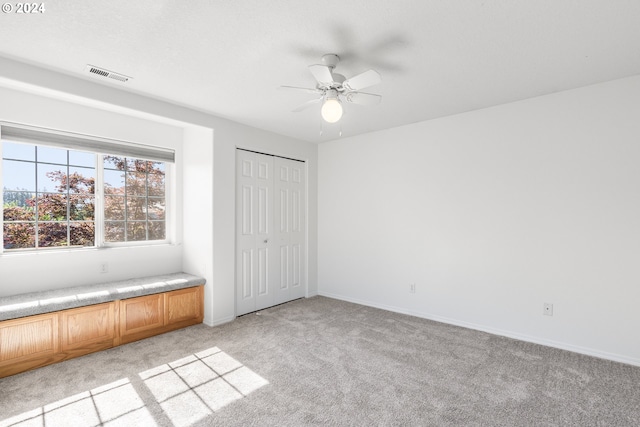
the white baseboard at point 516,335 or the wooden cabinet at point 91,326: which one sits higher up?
the wooden cabinet at point 91,326

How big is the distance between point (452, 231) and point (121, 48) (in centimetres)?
364

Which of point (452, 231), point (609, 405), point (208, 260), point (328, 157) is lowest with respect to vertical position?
point (609, 405)

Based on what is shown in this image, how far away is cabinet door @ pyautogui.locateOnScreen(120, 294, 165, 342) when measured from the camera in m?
3.13

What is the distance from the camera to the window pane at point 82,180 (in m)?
3.30

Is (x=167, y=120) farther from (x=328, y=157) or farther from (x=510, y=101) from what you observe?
(x=510, y=101)

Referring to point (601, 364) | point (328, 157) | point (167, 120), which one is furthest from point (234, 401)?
point (328, 157)

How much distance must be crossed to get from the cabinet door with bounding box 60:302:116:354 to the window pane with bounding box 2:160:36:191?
1306 millimetres

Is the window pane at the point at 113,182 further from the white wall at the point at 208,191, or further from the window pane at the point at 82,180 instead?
the white wall at the point at 208,191

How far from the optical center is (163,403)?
7.19 ft

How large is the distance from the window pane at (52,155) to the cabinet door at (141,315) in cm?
159

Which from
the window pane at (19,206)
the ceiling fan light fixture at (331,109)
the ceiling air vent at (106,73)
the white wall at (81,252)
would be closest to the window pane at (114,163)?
the white wall at (81,252)

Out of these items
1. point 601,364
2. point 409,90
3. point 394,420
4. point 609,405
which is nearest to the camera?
point 394,420

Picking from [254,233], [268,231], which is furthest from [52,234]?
[268,231]

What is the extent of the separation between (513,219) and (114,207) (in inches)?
174
